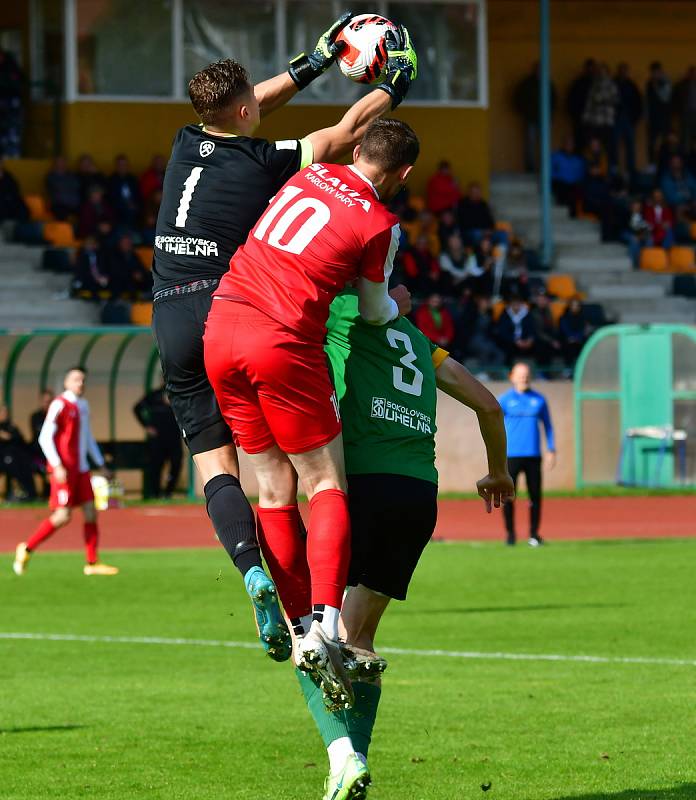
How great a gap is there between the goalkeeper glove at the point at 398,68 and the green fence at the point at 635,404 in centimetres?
2213

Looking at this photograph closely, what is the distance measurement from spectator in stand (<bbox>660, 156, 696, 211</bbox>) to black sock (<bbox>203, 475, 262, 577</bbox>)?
30.2 meters

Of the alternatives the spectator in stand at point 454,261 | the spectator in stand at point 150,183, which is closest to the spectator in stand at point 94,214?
the spectator in stand at point 150,183

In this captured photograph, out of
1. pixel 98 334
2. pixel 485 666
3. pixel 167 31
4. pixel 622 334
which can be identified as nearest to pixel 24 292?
pixel 98 334

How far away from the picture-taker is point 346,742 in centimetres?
643

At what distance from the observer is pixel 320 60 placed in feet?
24.7

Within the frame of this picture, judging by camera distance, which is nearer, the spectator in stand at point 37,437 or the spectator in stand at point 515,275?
the spectator in stand at point 37,437

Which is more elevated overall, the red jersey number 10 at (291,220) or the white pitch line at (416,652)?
the red jersey number 10 at (291,220)

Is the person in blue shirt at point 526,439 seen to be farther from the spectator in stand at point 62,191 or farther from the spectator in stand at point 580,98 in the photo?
the spectator in stand at point 580,98

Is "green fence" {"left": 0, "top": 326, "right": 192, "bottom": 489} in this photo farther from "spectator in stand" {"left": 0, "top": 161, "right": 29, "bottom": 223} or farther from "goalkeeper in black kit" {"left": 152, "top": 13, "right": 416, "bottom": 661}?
"goalkeeper in black kit" {"left": 152, "top": 13, "right": 416, "bottom": 661}

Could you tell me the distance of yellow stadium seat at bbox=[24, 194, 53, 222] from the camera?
30516 mm

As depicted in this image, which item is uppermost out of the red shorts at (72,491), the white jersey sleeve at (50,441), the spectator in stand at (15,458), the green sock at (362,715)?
the green sock at (362,715)

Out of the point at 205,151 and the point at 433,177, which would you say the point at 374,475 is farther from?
the point at 433,177

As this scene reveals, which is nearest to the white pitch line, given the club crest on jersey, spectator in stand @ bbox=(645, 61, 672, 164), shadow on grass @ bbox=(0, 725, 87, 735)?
shadow on grass @ bbox=(0, 725, 87, 735)

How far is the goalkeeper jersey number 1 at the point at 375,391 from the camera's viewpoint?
6.68 meters
